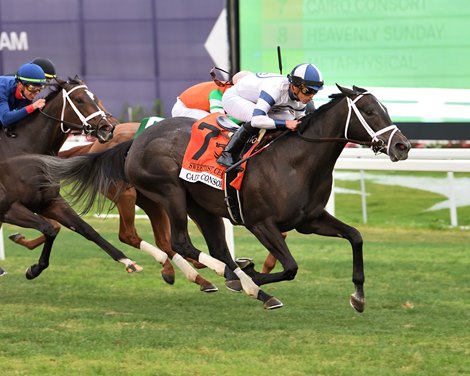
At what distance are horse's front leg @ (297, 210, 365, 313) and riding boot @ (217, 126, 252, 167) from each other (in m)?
0.57

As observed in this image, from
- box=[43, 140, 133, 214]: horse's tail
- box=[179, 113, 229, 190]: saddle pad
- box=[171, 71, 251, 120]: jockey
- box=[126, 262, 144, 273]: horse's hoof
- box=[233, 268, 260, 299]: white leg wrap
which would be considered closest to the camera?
box=[233, 268, 260, 299]: white leg wrap

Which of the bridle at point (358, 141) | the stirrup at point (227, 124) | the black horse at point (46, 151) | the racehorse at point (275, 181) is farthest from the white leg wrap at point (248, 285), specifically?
the black horse at point (46, 151)

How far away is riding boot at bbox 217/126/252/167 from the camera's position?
7039 mm

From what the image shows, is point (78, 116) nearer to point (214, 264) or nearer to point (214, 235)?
point (214, 235)

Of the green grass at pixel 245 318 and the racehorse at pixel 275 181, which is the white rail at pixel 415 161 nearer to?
the green grass at pixel 245 318

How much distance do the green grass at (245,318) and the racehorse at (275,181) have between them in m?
0.36

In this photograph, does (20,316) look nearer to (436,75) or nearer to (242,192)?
(242,192)

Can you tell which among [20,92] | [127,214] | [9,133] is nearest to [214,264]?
[127,214]

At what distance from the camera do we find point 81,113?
786 cm

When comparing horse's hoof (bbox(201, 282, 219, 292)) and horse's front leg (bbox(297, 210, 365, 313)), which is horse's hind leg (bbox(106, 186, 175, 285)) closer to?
horse's hoof (bbox(201, 282, 219, 292))

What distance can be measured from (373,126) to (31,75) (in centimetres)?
246

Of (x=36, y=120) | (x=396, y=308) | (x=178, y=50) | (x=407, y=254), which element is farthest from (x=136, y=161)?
(x=178, y=50)

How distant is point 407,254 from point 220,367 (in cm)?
448

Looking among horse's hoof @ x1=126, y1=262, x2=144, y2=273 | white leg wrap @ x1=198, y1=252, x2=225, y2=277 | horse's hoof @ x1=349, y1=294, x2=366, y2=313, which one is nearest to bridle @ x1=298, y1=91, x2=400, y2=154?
horse's hoof @ x1=349, y1=294, x2=366, y2=313
